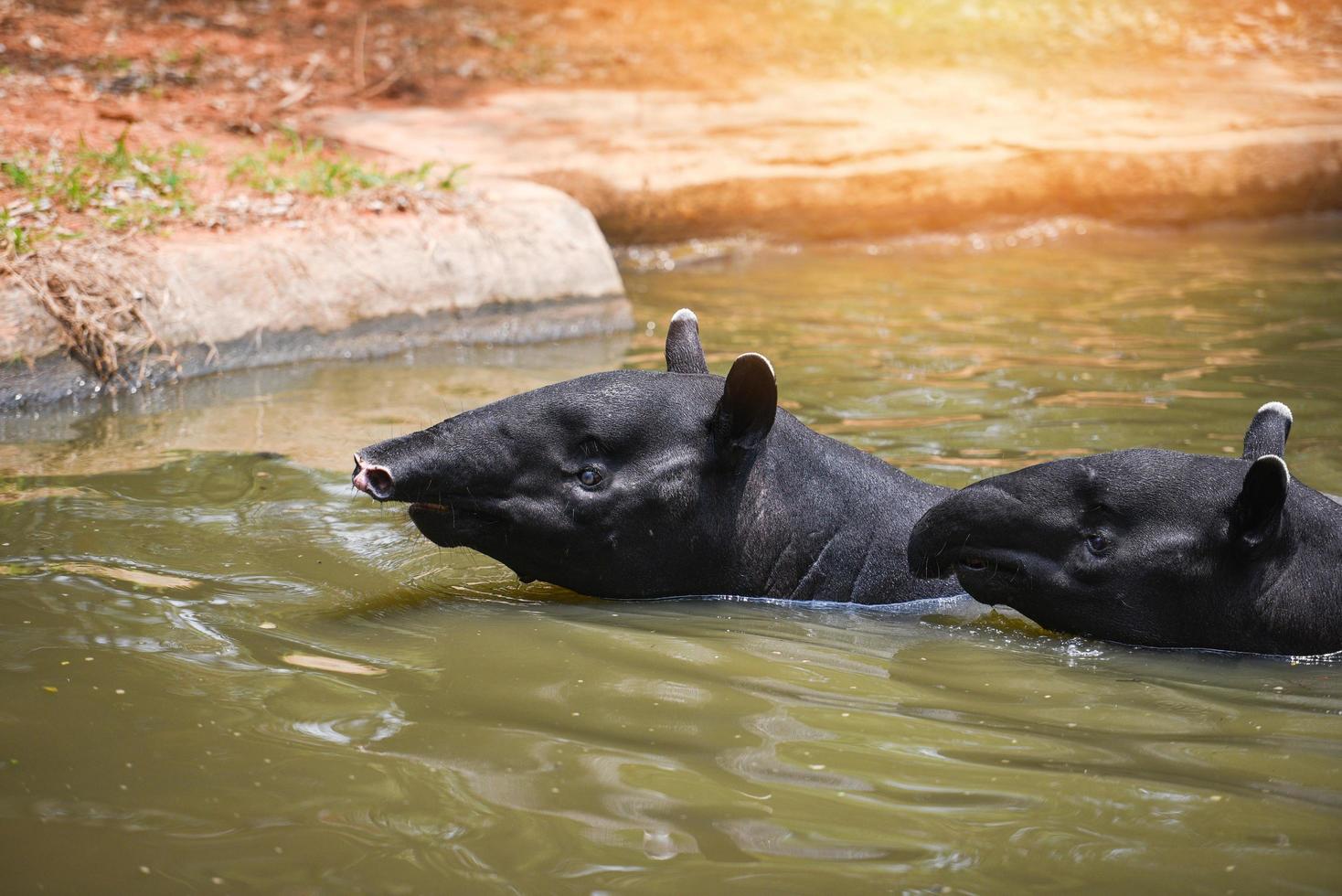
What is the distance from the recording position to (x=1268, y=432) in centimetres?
572

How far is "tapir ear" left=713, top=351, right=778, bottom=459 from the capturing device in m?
5.44

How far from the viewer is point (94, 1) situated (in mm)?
20781

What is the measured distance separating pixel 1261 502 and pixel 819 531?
5.72ft

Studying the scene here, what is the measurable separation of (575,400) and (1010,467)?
345 centimetres

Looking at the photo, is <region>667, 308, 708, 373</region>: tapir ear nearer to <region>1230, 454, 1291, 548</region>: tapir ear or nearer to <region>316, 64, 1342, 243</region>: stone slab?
<region>1230, 454, 1291, 548</region>: tapir ear

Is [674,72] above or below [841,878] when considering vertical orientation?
above

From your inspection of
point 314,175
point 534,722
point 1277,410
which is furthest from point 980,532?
point 314,175

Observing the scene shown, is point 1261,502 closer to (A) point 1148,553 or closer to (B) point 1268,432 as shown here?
(A) point 1148,553

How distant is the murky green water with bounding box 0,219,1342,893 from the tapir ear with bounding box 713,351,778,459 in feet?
2.33

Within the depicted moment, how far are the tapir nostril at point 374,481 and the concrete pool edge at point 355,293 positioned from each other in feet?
16.6

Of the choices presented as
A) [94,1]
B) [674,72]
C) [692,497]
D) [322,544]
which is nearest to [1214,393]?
[692,497]

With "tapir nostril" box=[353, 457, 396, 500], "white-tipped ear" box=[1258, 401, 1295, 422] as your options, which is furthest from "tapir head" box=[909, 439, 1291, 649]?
"tapir nostril" box=[353, 457, 396, 500]

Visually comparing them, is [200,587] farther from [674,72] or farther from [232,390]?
[674,72]

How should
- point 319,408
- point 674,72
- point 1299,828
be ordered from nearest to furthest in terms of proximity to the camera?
point 1299,828 < point 319,408 < point 674,72
